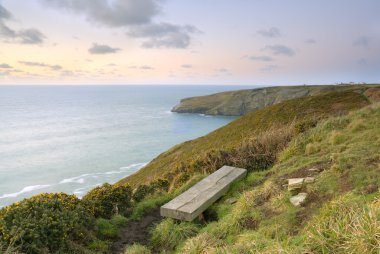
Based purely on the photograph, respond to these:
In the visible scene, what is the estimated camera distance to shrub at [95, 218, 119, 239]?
7.16 m

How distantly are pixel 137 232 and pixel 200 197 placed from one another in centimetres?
179

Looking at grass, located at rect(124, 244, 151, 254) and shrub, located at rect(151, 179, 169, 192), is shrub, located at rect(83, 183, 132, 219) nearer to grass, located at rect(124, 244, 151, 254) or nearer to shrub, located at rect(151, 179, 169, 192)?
shrub, located at rect(151, 179, 169, 192)

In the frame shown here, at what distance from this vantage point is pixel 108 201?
834 centimetres

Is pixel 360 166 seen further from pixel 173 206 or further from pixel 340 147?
pixel 173 206

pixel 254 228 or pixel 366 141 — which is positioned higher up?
pixel 366 141

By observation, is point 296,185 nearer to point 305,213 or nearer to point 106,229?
point 305,213

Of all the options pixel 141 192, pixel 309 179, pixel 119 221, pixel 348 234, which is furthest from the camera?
pixel 141 192

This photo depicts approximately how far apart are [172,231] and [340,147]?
5.45 meters

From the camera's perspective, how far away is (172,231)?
21.7ft

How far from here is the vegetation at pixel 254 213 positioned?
3.86m

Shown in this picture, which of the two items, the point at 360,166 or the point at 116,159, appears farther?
the point at 116,159

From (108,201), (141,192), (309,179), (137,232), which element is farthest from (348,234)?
(141,192)

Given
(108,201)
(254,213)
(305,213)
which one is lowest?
(108,201)

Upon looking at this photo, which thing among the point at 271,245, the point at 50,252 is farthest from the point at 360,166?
the point at 50,252
